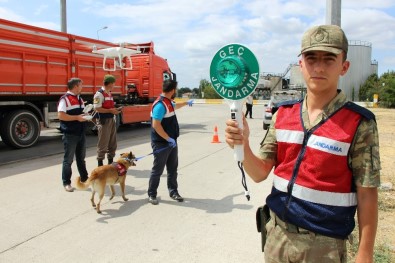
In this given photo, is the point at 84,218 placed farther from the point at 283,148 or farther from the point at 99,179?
the point at 283,148

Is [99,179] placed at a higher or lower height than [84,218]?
higher

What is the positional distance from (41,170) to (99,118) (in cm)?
173

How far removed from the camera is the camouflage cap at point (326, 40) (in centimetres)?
175

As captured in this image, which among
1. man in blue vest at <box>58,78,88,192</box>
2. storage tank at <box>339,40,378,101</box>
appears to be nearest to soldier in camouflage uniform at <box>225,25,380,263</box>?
man in blue vest at <box>58,78,88,192</box>

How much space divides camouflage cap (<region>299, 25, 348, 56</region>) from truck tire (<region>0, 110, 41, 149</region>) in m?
10.0

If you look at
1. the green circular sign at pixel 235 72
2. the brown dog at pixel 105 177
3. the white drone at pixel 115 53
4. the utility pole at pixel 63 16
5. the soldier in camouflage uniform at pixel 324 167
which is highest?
the utility pole at pixel 63 16

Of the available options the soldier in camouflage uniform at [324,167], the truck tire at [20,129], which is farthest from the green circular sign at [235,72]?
the truck tire at [20,129]

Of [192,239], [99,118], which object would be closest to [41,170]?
[99,118]

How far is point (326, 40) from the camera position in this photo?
1.76m

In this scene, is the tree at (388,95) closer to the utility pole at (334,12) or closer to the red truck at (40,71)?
the red truck at (40,71)

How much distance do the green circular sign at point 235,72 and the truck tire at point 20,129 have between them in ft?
31.6

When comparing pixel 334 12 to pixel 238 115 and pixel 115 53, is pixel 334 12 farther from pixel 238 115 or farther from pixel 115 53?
pixel 115 53

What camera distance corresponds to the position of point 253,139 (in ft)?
41.6

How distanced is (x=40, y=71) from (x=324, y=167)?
34.6 feet
